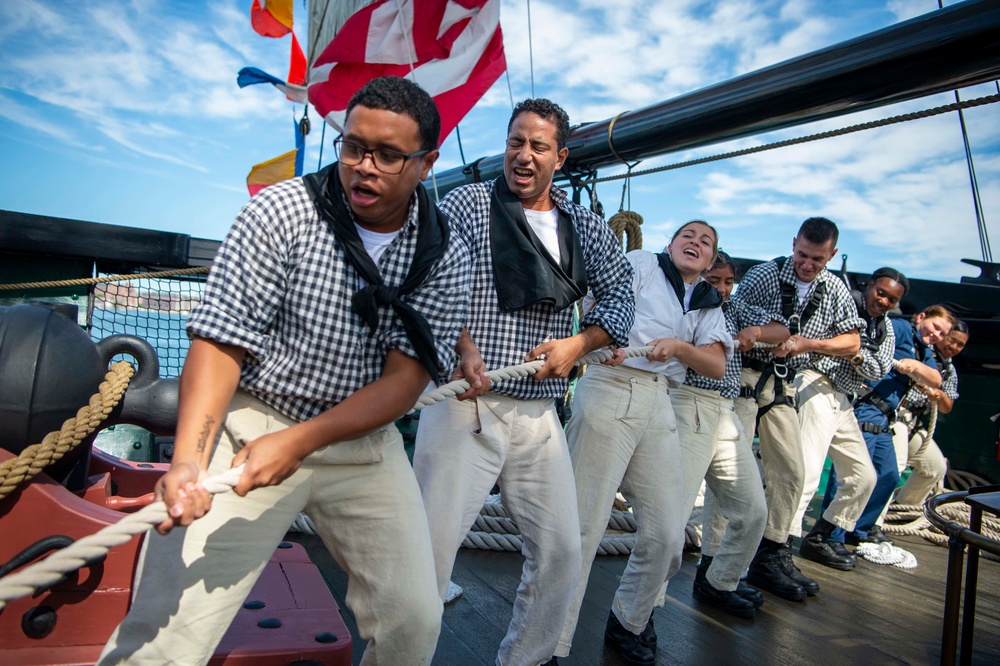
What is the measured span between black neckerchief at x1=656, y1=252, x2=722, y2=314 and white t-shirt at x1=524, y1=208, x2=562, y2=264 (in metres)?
0.81

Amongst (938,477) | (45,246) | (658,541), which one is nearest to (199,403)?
(658,541)

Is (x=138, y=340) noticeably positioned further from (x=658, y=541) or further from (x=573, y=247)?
(x=658, y=541)

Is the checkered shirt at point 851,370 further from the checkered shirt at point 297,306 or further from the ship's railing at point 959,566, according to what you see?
the checkered shirt at point 297,306

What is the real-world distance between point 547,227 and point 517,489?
92cm

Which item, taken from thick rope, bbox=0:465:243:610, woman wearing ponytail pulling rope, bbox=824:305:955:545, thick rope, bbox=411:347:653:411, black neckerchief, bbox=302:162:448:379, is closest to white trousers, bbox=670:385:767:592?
thick rope, bbox=411:347:653:411

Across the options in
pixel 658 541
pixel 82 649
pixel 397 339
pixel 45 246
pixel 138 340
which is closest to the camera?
pixel 397 339

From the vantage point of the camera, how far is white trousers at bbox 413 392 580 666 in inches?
92.3

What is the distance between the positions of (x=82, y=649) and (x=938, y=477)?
6792mm

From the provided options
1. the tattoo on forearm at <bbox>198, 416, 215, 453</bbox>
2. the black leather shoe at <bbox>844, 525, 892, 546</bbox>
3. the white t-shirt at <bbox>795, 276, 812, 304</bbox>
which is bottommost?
the black leather shoe at <bbox>844, 525, 892, 546</bbox>

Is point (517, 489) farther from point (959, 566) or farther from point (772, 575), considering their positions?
point (772, 575)

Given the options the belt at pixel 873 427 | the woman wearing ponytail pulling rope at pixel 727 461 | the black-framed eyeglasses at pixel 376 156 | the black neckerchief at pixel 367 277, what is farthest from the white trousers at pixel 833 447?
the black-framed eyeglasses at pixel 376 156

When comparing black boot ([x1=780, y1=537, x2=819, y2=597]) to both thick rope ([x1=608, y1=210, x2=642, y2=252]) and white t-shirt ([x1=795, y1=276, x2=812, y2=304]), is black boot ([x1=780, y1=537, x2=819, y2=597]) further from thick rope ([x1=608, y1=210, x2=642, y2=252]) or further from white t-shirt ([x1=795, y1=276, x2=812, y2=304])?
thick rope ([x1=608, y1=210, x2=642, y2=252])

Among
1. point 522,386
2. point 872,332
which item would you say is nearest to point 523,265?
point 522,386

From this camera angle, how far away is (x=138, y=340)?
2.44 metres
